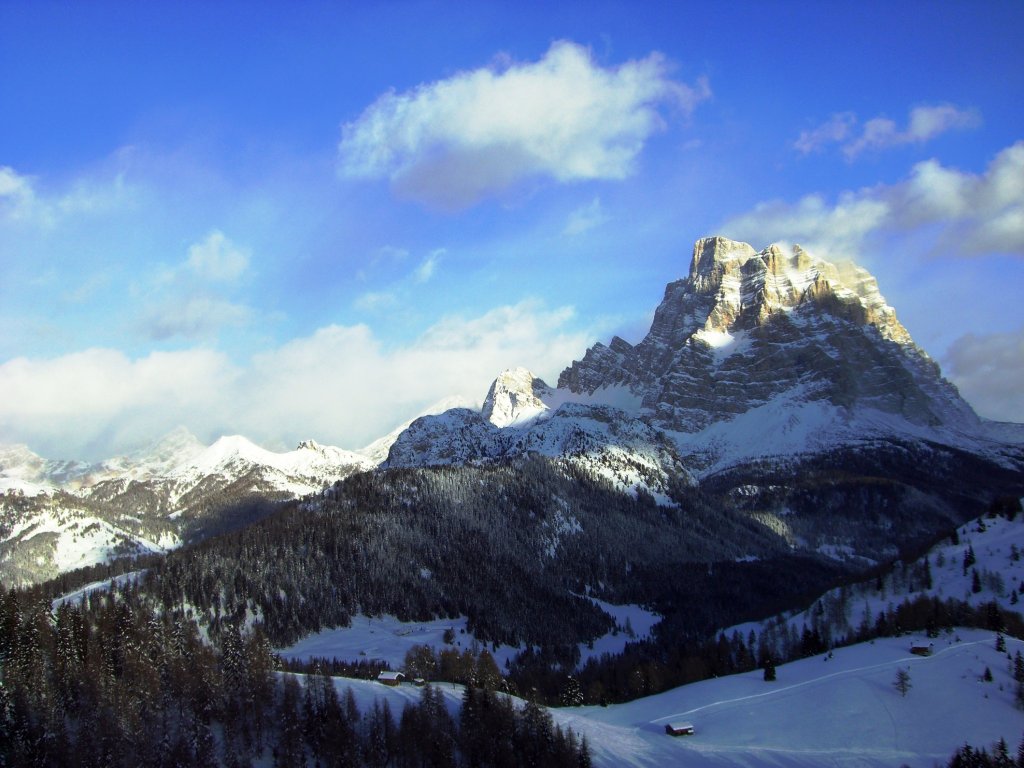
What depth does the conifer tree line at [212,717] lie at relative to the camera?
112562 millimetres

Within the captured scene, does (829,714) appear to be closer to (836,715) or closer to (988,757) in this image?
(836,715)

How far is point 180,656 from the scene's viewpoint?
5246 inches

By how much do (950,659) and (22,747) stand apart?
5249 inches

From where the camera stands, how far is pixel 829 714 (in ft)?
439

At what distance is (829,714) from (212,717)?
87881mm

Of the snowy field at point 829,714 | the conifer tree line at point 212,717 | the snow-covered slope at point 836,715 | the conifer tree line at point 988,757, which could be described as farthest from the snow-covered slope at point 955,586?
the conifer tree line at point 212,717

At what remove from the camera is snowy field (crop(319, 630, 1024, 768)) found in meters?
123

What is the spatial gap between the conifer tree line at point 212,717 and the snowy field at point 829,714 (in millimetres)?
7518

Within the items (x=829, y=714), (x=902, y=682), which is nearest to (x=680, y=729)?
(x=829, y=714)

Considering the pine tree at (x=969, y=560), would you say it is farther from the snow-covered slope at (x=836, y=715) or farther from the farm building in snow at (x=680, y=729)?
the farm building in snow at (x=680, y=729)

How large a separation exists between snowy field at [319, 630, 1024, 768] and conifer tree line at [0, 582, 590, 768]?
24.7 feet

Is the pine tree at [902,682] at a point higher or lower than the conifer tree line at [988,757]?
higher

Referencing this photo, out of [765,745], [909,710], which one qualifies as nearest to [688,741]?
[765,745]

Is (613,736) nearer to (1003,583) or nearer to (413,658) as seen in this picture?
(413,658)
